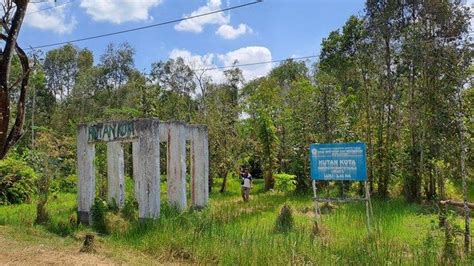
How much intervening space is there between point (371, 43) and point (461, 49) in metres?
3.90

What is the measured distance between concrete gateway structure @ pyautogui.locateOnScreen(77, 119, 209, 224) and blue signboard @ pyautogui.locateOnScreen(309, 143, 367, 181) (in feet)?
11.1

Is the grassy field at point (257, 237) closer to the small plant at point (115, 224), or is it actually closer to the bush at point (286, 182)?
the small plant at point (115, 224)

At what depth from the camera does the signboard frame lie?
9.92 m

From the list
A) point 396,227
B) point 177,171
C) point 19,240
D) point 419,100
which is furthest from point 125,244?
point 419,100

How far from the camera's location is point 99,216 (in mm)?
11156

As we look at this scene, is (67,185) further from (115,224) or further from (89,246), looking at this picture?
(89,246)

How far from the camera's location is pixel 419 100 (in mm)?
15648

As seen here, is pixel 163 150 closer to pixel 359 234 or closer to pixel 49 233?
pixel 49 233

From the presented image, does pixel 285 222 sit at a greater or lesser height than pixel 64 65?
lesser

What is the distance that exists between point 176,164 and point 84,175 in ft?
7.30

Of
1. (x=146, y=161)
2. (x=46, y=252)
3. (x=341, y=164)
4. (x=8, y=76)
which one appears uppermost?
(x=8, y=76)

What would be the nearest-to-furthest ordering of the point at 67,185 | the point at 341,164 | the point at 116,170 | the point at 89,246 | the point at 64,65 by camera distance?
1. the point at 89,246
2. the point at 341,164
3. the point at 116,170
4. the point at 67,185
5. the point at 64,65

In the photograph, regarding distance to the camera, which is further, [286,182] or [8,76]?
[286,182]

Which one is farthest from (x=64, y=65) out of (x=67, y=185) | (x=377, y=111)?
(x=377, y=111)
